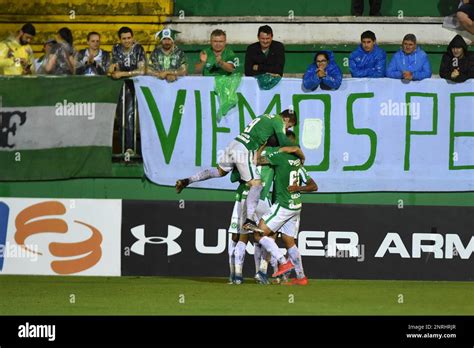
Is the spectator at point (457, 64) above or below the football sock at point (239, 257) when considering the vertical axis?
above

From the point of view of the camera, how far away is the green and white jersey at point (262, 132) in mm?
17391

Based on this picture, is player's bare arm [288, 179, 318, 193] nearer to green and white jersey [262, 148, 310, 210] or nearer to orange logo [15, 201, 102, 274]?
green and white jersey [262, 148, 310, 210]

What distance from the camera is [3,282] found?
1780cm

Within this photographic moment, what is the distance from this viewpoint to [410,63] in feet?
63.8

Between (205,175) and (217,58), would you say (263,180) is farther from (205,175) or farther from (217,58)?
(217,58)

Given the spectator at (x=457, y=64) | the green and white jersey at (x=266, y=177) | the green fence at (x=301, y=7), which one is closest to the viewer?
the green and white jersey at (x=266, y=177)

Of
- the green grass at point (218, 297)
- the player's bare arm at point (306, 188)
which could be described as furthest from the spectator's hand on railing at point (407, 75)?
the green grass at point (218, 297)

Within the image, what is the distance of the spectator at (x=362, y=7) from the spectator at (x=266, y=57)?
3.13 meters

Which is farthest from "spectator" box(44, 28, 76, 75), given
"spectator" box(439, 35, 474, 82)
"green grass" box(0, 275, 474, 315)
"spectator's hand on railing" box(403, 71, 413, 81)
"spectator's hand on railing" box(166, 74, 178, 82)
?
"spectator" box(439, 35, 474, 82)

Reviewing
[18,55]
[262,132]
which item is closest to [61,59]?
[18,55]

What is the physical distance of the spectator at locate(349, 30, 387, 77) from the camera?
64.2ft

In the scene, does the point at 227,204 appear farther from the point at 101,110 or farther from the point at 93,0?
the point at 93,0

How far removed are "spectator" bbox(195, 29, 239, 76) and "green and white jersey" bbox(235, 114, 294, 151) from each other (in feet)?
6.20

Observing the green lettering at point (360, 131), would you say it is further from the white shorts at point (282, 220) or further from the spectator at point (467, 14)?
the spectator at point (467, 14)
